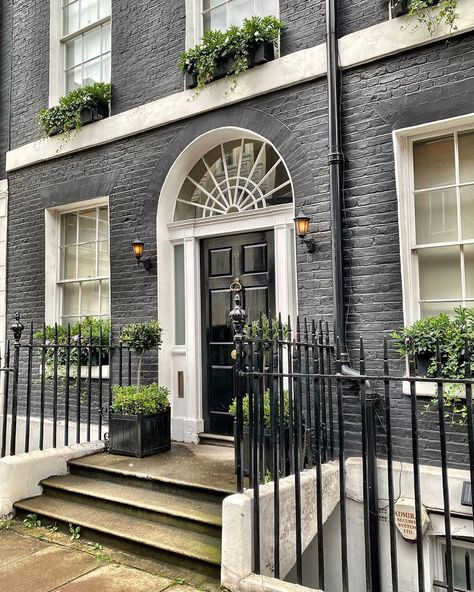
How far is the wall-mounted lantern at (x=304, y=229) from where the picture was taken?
4.76 m

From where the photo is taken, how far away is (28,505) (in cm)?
438

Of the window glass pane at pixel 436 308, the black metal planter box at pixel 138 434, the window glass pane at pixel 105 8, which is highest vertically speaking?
the window glass pane at pixel 105 8

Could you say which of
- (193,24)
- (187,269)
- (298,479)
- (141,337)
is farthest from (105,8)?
(298,479)

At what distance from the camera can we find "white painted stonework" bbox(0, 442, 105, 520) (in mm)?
4426

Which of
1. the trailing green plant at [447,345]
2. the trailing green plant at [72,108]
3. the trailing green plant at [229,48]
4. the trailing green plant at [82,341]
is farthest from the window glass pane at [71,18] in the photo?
the trailing green plant at [447,345]

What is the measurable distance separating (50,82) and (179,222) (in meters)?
3.26

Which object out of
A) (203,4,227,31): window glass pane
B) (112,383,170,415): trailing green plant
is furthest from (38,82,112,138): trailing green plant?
(112,383,170,415): trailing green plant

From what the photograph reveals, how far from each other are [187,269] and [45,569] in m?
3.45

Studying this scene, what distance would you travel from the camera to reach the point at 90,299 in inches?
270

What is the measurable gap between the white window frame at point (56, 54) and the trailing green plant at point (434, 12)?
5.02m

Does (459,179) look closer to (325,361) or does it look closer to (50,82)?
(325,361)

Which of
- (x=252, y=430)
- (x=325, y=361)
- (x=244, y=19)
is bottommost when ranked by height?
(x=252, y=430)

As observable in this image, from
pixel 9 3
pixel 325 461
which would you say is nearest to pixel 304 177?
pixel 325 461

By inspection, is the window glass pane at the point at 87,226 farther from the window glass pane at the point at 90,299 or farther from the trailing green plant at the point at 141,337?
the trailing green plant at the point at 141,337
